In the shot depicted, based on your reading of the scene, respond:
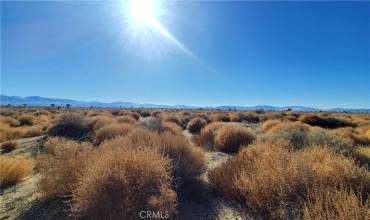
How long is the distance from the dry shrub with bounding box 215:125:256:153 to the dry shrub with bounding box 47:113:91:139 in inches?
312

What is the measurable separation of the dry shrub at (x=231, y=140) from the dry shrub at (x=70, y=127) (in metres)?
7.93

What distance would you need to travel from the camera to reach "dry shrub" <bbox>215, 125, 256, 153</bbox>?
1086cm

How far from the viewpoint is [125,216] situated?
3.63 metres

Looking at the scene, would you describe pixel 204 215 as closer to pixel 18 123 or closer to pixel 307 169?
pixel 307 169

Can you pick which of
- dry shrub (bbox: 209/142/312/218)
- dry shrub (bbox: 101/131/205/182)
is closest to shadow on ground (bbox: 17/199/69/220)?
dry shrub (bbox: 101/131/205/182)

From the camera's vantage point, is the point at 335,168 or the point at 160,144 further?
the point at 160,144

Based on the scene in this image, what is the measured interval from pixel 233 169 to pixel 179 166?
4.20 ft

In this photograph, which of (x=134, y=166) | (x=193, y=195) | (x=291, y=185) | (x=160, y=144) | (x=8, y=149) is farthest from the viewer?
(x=8, y=149)

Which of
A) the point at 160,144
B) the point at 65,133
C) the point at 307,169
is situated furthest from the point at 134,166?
the point at 65,133

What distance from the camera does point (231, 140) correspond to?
36.3 ft

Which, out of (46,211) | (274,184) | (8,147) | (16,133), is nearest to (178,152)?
(274,184)

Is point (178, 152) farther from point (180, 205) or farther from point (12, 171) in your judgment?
point (12, 171)

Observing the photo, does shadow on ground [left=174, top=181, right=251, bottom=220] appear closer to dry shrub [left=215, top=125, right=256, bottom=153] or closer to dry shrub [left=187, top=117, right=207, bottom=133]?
dry shrub [left=215, top=125, right=256, bottom=153]

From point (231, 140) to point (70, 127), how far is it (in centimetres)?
987
